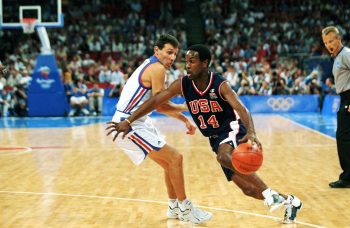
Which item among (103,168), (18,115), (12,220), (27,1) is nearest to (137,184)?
(103,168)

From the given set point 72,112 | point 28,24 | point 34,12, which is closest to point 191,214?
point 28,24

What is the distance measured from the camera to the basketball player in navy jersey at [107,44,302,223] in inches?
233

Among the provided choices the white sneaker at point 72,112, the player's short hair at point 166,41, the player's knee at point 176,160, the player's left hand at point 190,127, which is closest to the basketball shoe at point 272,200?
the player's knee at point 176,160

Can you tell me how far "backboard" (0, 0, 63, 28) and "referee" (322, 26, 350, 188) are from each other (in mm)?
14293

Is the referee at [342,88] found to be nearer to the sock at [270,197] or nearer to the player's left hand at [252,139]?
the sock at [270,197]

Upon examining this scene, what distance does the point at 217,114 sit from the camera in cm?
612

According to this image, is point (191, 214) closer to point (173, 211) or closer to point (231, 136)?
point (173, 211)

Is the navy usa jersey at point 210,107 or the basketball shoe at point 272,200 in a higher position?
the navy usa jersey at point 210,107

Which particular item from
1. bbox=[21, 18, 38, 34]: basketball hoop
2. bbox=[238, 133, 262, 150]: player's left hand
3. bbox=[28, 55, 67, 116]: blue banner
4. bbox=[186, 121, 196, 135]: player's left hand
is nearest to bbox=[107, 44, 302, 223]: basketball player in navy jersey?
bbox=[238, 133, 262, 150]: player's left hand

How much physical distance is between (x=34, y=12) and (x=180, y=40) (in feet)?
31.6

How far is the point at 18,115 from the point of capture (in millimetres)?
23891

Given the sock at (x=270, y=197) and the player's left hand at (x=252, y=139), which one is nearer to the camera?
the player's left hand at (x=252, y=139)

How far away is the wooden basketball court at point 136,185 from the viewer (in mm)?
6449

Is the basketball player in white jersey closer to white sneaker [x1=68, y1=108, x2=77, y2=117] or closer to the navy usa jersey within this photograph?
the navy usa jersey
